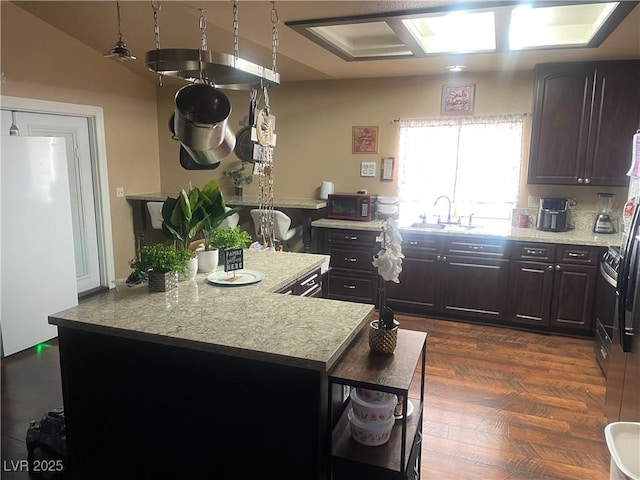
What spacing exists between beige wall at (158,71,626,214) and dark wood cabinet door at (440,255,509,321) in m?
0.85

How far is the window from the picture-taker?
4.52 meters

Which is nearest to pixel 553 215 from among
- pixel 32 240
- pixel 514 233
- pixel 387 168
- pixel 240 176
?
pixel 514 233

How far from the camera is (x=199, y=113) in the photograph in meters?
1.89

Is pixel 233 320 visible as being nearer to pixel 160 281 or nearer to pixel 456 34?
pixel 160 281

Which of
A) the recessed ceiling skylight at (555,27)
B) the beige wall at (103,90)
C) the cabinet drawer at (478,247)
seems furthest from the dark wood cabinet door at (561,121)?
the beige wall at (103,90)

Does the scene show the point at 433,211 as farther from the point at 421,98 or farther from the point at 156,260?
the point at 156,260

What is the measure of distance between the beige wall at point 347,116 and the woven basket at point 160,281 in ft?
10.6

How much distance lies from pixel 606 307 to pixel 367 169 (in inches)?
105

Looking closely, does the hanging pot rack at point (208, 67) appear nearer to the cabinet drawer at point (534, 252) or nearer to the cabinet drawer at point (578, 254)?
the cabinet drawer at point (534, 252)

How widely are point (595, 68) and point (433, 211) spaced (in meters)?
1.88

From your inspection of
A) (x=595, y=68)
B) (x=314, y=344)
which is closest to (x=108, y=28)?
(x=314, y=344)

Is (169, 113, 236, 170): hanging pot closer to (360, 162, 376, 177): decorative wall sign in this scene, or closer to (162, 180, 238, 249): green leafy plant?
(162, 180, 238, 249): green leafy plant

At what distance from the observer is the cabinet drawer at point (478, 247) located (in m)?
4.06

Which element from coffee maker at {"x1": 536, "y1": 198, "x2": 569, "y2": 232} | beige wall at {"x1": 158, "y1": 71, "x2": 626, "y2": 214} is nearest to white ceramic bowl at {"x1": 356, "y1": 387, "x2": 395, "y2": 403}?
coffee maker at {"x1": 536, "y1": 198, "x2": 569, "y2": 232}
